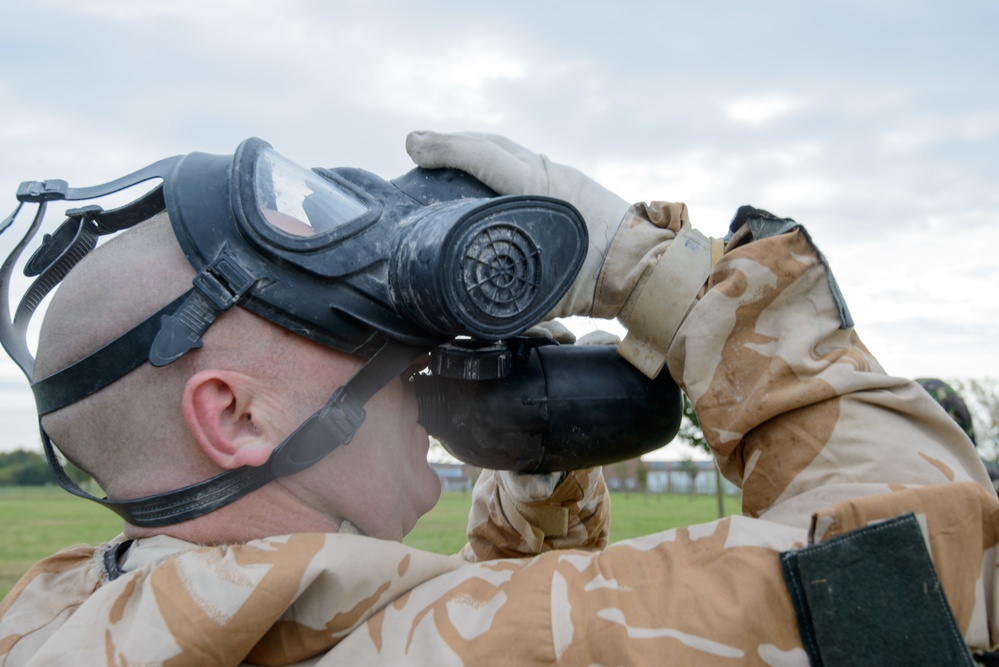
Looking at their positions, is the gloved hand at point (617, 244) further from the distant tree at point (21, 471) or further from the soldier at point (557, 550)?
the distant tree at point (21, 471)

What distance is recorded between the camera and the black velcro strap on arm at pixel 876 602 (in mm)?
1385

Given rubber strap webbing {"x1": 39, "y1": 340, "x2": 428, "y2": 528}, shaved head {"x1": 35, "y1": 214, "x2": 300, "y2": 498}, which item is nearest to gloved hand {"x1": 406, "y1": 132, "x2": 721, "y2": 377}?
rubber strap webbing {"x1": 39, "y1": 340, "x2": 428, "y2": 528}

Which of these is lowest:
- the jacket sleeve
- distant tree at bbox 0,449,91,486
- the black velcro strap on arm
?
distant tree at bbox 0,449,91,486

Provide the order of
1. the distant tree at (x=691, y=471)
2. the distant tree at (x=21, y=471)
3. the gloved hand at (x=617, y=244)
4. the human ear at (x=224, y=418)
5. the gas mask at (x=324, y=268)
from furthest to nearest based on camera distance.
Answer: the distant tree at (x=21, y=471), the distant tree at (x=691, y=471), the gloved hand at (x=617, y=244), the human ear at (x=224, y=418), the gas mask at (x=324, y=268)

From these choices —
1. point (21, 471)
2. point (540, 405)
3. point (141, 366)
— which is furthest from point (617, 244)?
point (21, 471)

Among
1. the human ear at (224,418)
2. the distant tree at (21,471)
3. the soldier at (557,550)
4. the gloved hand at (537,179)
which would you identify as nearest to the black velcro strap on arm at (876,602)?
the soldier at (557,550)

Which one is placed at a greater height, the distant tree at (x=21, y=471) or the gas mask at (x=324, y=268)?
the gas mask at (x=324, y=268)

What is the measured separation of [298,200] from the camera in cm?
195

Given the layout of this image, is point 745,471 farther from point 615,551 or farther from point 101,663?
point 101,663

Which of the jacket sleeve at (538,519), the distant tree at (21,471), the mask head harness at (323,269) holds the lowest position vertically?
the distant tree at (21,471)

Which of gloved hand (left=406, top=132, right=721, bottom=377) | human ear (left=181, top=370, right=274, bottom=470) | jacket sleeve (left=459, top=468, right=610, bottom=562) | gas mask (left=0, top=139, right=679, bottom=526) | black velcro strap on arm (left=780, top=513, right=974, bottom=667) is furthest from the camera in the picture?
jacket sleeve (left=459, top=468, right=610, bottom=562)

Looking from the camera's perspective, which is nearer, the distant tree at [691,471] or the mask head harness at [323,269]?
the mask head harness at [323,269]

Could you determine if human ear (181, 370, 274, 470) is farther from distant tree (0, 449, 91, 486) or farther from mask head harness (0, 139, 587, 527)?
distant tree (0, 449, 91, 486)

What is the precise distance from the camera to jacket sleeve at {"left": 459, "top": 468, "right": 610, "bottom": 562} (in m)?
2.68
